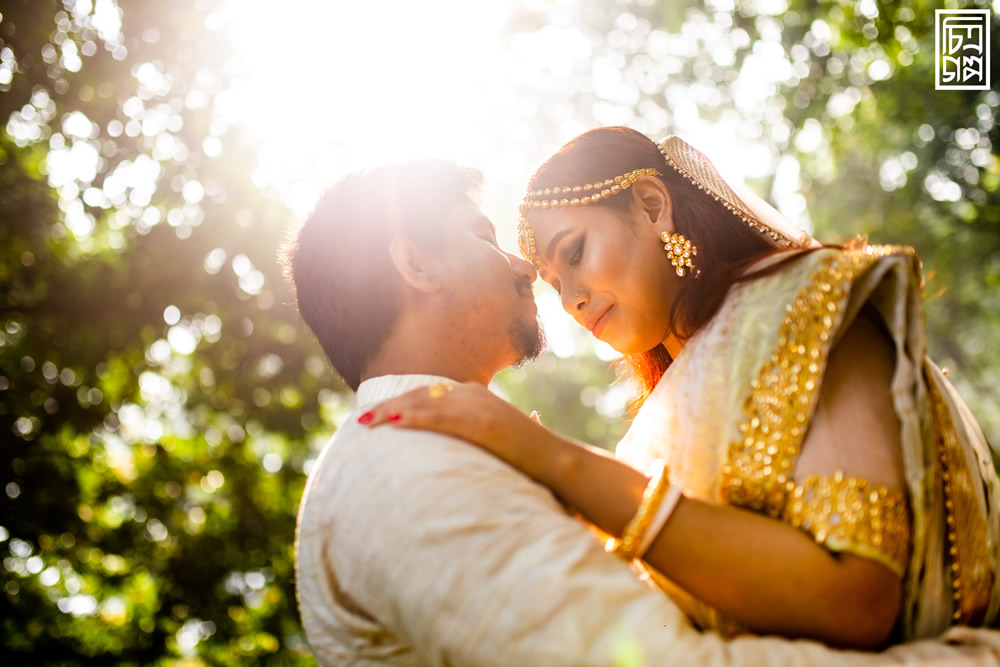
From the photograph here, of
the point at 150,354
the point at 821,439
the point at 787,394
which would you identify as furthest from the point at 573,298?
the point at 150,354

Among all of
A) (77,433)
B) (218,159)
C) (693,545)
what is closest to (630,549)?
(693,545)

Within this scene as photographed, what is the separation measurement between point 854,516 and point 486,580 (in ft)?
2.55

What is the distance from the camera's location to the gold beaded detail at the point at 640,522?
5.18ft

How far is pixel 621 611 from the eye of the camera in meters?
1.41

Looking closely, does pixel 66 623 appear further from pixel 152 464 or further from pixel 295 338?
pixel 295 338

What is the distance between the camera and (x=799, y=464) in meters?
1.67

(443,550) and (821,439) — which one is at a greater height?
(821,439)

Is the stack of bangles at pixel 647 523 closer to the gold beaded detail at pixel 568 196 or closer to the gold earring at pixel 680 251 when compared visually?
the gold earring at pixel 680 251

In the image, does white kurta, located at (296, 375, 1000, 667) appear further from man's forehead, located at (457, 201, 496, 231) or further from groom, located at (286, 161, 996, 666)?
man's forehead, located at (457, 201, 496, 231)

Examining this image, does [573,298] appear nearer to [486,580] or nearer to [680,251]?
[680,251]

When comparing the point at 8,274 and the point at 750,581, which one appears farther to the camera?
the point at 8,274

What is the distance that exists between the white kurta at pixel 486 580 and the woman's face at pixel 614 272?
40.8 inches

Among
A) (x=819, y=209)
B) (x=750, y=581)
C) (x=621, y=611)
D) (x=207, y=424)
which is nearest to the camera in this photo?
(x=621, y=611)

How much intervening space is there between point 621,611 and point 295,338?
6762 mm
